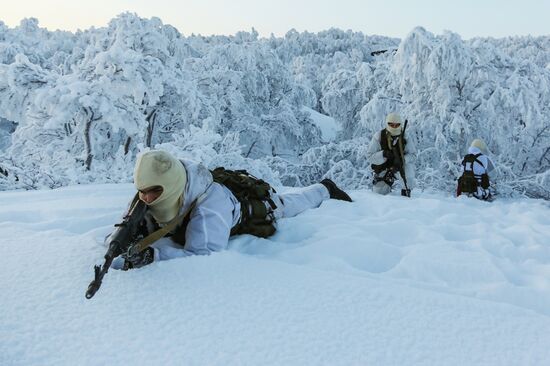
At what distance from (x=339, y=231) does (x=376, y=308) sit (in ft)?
3.91

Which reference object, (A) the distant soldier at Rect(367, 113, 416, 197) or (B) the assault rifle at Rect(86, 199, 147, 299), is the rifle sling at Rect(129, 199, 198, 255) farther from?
(A) the distant soldier at Rect(367, 113, 416, 197)

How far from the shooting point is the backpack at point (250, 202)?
103 inches

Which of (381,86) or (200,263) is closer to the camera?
(200,263)

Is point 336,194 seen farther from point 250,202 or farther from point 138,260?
point 138,260

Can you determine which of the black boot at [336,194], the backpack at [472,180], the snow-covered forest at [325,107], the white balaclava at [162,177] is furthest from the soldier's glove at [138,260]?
the backpack at [472,180]

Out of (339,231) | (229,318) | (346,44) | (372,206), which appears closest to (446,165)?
(372,206)

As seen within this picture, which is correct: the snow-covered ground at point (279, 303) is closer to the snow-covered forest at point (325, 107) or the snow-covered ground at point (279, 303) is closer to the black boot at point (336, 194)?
the black boot at point (336, 194)

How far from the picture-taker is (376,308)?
1.51m

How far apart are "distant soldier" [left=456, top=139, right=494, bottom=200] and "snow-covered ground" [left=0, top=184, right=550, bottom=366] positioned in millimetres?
2598

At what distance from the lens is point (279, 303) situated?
1541 millimetres

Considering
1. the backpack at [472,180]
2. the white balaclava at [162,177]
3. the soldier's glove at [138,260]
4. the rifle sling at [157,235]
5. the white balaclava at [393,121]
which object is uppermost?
the white balaclava at [393,121]

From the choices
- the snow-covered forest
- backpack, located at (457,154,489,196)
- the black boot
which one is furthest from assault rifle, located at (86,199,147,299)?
backpack, located at (457,154,489,196)

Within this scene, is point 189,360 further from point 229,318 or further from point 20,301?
point 20,301

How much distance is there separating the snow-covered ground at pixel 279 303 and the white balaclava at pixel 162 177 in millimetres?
352
